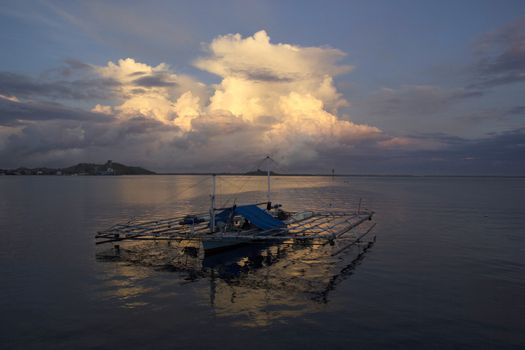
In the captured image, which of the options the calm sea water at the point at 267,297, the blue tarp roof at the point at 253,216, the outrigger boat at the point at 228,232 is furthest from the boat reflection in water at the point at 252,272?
the blue tarp roof at the point at 253,216

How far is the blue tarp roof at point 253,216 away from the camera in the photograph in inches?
1186

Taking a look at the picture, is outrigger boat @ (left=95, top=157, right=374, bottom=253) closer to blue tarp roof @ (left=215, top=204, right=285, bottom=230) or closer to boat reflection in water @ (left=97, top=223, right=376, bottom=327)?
blue tarp roof @ (left=215, top=204, right=285, bottom=230)

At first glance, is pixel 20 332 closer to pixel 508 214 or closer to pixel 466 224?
pixel 466 224

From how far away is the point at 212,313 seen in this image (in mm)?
16625

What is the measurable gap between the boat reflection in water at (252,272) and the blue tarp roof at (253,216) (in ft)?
6.30

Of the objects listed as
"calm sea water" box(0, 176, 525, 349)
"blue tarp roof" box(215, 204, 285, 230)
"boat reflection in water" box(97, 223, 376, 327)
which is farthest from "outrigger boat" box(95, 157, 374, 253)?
"calm sea water" box(0, 176, 525, 349)

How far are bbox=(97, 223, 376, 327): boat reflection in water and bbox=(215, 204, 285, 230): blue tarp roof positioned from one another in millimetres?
1921

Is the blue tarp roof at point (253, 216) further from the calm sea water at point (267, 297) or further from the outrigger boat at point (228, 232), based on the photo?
the calm sea water at point (267, 297)

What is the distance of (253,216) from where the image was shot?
30.7 metres

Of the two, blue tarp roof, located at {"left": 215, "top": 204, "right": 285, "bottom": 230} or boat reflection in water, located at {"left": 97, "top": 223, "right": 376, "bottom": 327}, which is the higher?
blue tarp roof, located at {"left": 215, "top": 204, "right": 285, "bottom": 230}

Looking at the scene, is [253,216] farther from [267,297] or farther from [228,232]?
[267,297]

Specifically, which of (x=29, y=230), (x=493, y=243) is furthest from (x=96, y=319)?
(x=493, y=243)

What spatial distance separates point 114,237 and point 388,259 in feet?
67.9

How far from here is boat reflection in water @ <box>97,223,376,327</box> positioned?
57.2 ft
